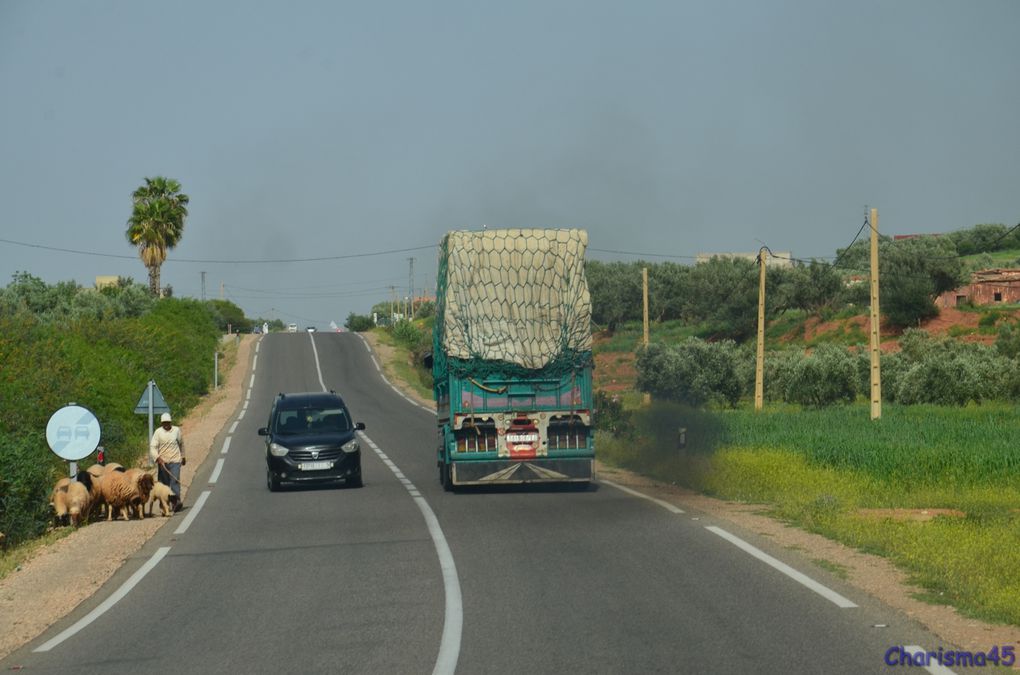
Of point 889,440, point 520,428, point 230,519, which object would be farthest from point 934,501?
point 230,519

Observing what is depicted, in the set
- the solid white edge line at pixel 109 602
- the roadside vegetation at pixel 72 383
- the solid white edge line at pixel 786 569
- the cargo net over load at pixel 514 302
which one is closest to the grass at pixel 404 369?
the roadside vegetation at pixel 72 383

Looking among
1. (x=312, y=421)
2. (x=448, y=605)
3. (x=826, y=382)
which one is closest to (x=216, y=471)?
(x=312, y=421)

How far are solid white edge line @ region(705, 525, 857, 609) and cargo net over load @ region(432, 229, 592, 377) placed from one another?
6.29 meters

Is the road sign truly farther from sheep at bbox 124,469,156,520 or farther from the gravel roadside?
sheep at bbox 124,469,156,520

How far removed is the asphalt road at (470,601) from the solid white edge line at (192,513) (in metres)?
0.13

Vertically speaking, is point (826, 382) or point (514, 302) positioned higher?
point (514, 302)

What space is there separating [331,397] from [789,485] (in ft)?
32.8

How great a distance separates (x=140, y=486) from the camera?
20.2 metres

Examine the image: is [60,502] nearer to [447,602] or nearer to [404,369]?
[447,602]

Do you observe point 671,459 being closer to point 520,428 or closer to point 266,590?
point 520,428

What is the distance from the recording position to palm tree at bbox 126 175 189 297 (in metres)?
77.0

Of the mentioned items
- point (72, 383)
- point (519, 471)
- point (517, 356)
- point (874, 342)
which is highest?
point (874, 342)

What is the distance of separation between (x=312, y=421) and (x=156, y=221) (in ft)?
183

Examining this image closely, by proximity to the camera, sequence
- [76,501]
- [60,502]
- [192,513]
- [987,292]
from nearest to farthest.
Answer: [76,501] < [60,502] < [192,513] < [987,292]
